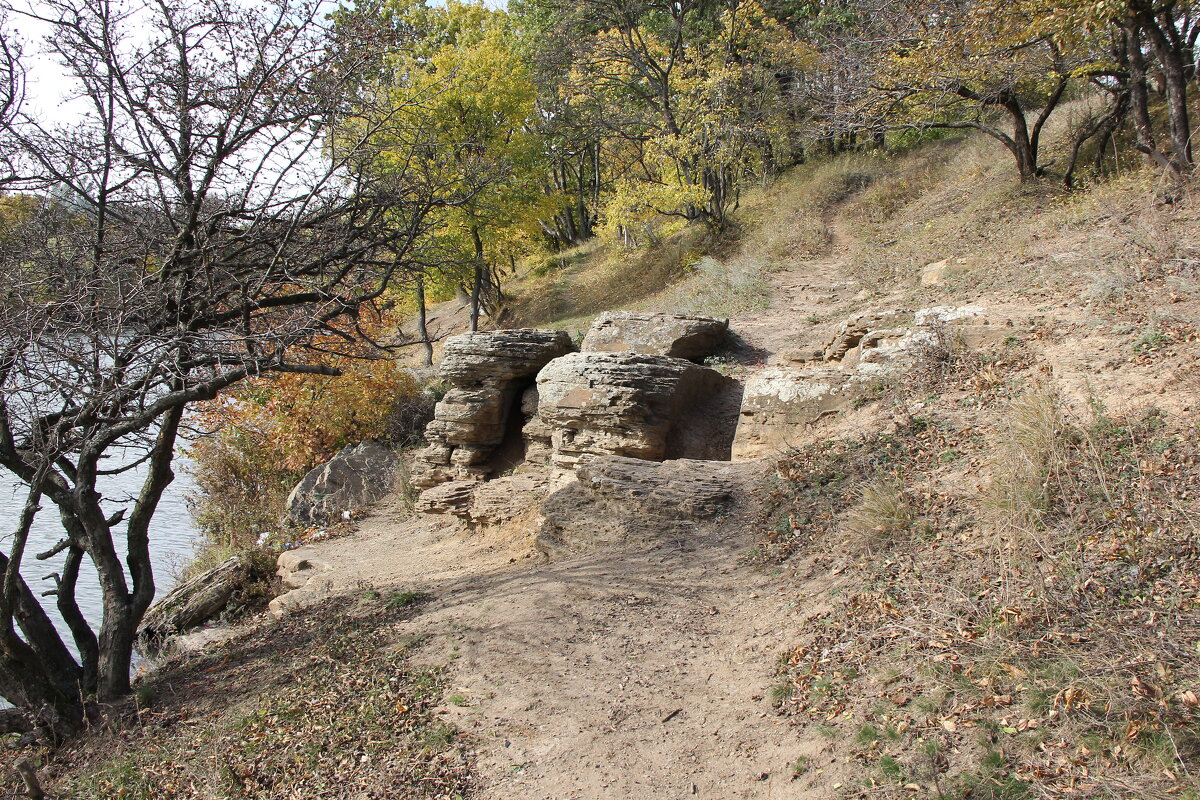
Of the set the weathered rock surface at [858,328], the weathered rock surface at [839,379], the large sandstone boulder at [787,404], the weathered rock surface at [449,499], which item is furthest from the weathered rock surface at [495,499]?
the weathered rock surface at [858,328]

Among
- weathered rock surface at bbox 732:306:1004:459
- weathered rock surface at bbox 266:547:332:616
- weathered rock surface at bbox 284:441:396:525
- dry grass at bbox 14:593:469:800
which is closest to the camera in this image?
dry grass at bbox 14:593:469:800

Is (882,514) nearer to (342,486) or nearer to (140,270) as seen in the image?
(140,270)

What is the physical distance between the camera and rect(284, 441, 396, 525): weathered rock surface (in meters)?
13.7

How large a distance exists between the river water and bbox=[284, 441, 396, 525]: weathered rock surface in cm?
201

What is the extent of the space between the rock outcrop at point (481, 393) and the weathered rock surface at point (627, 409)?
5.01 ft

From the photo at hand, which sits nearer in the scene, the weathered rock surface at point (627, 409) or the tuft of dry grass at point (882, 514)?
the tuft of dry grass at point (882, 514)

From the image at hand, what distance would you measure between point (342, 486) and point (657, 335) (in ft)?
21.3

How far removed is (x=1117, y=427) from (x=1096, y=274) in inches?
162

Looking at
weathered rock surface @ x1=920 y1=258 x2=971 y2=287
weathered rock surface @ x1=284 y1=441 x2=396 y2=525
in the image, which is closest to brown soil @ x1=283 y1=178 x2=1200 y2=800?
weathered rock surface @ x1=920 y1=258 x2=971 y2=287

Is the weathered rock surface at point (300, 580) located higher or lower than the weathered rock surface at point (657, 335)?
lower

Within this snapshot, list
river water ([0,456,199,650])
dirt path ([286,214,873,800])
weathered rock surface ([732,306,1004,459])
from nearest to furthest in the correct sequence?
dirt path ([286,214,873,800])
weathered rock surface ([732,306,1004,459])
river water ([0,456,199,650])

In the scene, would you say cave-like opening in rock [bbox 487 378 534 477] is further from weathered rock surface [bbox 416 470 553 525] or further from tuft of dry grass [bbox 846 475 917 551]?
tuft of dry grass [bbox 846 475 917 551]

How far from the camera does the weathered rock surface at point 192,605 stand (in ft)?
32.2

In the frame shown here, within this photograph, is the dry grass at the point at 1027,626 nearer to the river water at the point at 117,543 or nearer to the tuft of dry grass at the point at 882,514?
the tuft of dry grass at the point at 882,514
